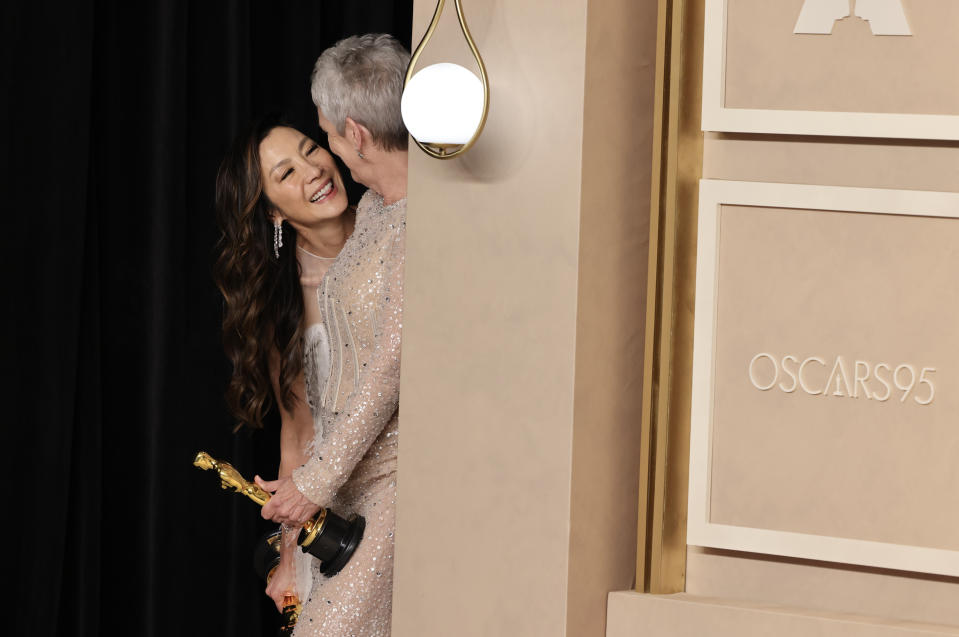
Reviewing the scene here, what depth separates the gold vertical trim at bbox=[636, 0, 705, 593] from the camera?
160cm

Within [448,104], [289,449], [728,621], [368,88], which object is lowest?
[728,621]

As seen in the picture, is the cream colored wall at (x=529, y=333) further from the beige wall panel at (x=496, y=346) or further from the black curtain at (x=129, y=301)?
the black curtain at (x=129, y=301)

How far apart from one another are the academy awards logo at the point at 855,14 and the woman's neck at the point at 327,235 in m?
1.12

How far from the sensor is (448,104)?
1.49 m

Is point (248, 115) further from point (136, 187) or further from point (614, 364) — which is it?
point (614, 364)

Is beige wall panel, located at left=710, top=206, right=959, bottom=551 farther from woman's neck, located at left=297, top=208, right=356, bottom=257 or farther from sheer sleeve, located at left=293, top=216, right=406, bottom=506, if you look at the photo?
woman's neck, located at left=297, top=208, right=356, bottom=257

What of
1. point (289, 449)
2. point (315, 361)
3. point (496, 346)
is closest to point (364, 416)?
point (496, 346)

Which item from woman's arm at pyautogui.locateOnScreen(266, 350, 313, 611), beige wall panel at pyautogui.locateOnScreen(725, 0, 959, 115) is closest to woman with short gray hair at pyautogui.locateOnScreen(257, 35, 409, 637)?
woman's arm at pyautogui.locateOnScreen(266, 350, 313, 611)

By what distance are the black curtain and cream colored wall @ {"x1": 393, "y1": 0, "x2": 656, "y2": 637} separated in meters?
1.21

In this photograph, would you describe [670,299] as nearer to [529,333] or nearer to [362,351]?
[529,333]

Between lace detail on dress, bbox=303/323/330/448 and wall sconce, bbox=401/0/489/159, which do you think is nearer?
wall sconce, bbox=401/0/489/159

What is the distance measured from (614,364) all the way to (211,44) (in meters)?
1.74

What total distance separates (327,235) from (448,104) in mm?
939

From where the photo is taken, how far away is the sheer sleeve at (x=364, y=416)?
1892mm
